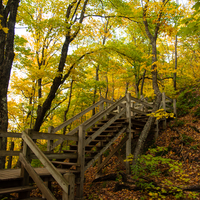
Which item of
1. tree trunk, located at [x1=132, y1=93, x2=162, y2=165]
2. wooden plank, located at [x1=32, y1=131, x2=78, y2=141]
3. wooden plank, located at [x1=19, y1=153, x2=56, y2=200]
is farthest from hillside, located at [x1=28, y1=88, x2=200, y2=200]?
wooden plank, located at [x1=19, y1=153, x2=56, y2=200]

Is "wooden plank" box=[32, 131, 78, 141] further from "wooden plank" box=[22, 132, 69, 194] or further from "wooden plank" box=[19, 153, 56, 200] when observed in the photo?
"wooden plank" box=[19, 153, 56, 200]

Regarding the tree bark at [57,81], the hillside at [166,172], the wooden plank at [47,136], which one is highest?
the tree bark at [57,81]

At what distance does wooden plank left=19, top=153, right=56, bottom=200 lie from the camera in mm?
3420

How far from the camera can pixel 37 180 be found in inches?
145

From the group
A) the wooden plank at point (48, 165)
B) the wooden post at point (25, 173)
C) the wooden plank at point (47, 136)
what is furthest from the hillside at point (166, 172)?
the wooden plank at point (48, 165)

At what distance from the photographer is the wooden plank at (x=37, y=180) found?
11.2 feet

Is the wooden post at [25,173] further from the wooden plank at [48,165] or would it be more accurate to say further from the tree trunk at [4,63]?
the tree trunk at [4,63]

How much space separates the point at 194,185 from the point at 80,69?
9.40 m

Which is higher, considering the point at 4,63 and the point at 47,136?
the point at 4,63

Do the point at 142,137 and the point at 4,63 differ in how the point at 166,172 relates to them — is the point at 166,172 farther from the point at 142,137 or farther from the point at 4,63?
the point at 4,63

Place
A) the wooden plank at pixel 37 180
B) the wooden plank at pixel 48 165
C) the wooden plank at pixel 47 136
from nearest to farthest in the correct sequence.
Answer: the wooden plank at pixel 48 165, the wooden plank at pixel 37 180, the wooden plank at pixel 47 136

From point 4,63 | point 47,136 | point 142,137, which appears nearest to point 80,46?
point 4,63

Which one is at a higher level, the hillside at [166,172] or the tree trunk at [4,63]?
the tree trunk at [4,63]

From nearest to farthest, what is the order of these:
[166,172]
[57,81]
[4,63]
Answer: [4,63] < [166,172] < [57,81]
